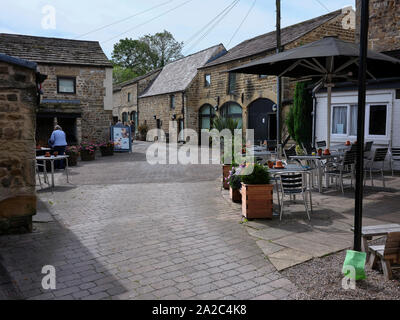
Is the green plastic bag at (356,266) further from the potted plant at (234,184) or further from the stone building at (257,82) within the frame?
the stone building at (257,82)

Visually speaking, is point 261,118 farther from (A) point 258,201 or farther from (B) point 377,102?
(A) point 258,201

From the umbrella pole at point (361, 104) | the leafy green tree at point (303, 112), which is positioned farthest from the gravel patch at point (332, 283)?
→ the leafy green tree at point (303, 112)

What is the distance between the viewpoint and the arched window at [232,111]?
22509 millimetres

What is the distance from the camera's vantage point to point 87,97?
19.8 metres

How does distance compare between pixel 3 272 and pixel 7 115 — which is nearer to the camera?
pixel 3 272

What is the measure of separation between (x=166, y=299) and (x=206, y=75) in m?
23.9

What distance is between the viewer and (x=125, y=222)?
6.10 m

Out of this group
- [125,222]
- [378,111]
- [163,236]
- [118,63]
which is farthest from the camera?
[118,63]

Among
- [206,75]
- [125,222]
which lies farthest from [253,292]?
[206,75]

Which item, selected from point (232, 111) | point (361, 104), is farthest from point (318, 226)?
point (232, 111)

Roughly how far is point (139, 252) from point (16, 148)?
2512 mm

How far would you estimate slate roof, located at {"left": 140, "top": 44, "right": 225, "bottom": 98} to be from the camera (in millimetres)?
27281

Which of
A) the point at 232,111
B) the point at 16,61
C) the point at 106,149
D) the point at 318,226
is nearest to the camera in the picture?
the point at 16,61
